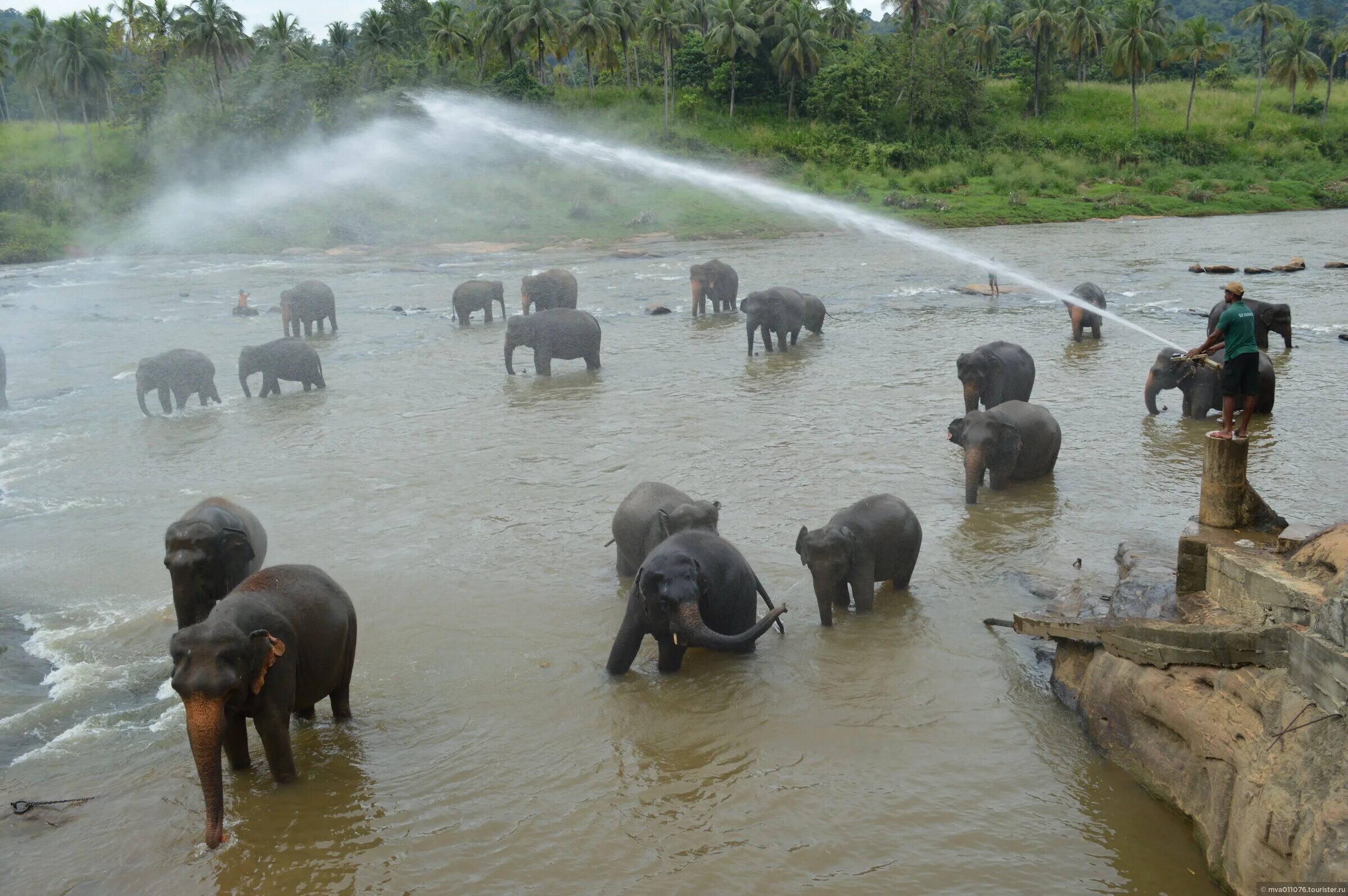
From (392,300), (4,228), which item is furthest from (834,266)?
(4,228)

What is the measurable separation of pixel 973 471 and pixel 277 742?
7029mm

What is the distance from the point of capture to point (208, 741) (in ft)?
17.3

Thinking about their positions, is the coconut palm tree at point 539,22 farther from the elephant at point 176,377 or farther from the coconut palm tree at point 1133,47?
the elephant at point 176,377

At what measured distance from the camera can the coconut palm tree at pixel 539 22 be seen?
191ft

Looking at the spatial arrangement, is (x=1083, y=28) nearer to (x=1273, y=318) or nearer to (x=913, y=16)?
(x=913, y=16)

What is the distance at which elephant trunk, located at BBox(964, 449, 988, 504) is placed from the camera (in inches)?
427

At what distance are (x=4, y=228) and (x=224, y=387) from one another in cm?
3572

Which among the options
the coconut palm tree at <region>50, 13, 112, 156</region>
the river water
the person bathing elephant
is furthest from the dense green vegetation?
the river water

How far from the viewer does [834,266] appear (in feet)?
110

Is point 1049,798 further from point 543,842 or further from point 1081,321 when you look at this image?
point 1081,321

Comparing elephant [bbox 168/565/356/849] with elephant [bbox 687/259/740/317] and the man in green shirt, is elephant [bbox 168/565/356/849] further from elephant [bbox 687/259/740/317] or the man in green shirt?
elephant [bbox 687/259/740/317]

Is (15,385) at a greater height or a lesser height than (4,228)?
lesser

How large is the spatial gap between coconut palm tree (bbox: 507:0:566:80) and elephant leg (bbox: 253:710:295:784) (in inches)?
2235

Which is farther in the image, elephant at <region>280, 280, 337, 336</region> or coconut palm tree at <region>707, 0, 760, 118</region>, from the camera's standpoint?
coconut palm tree at <region>707, 0, 760, 118</region>
